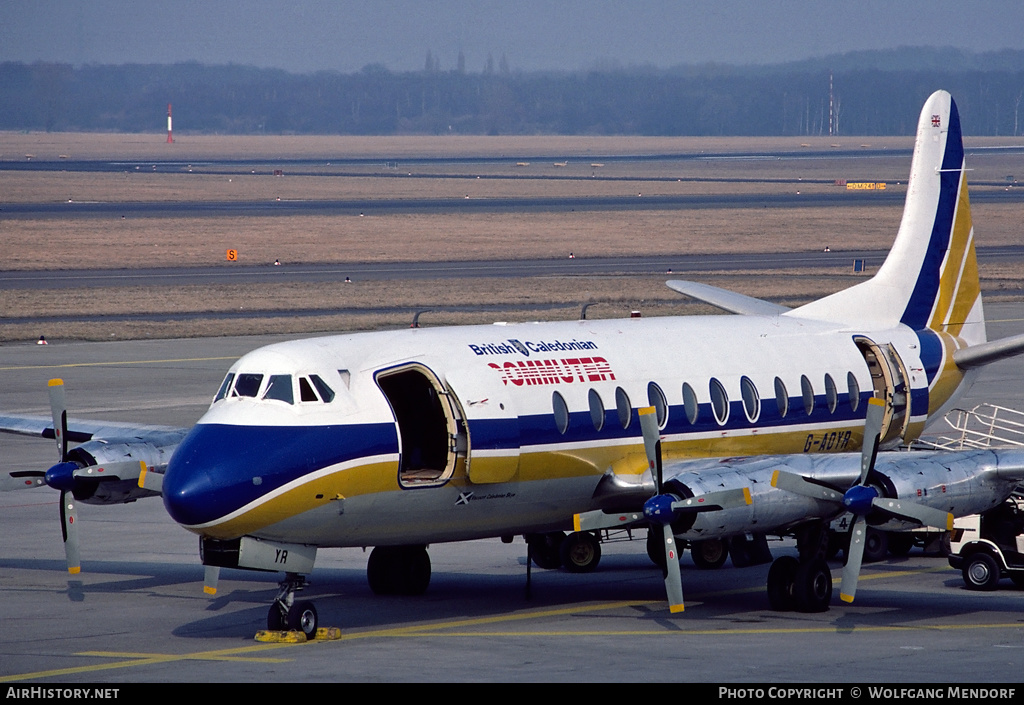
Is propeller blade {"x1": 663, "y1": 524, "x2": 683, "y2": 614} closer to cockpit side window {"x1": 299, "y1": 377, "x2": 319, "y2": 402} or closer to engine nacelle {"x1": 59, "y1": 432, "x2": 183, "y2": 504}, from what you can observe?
cockpit side window {"x1": 299, "y1": 377, "x2": 319, "y2": 402}

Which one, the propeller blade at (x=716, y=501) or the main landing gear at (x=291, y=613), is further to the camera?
the propeller blade at (x=716, y=501)

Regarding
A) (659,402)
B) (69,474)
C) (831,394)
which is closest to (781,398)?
(831,394)

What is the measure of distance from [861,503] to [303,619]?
25.8 ft

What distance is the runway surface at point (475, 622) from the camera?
18.3 m

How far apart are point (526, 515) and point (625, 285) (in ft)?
188

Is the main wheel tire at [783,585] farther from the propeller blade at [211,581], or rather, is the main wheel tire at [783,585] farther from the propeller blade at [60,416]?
the propeller blade at [60,416]

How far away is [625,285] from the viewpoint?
260ft

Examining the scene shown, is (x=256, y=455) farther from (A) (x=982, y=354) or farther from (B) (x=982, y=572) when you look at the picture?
(A) (x=982, y=354)

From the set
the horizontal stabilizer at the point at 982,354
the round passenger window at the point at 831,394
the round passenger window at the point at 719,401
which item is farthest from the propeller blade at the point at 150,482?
the horizontal stabilizer at the point at 982,354

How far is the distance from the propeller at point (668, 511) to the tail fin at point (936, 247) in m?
8.85
